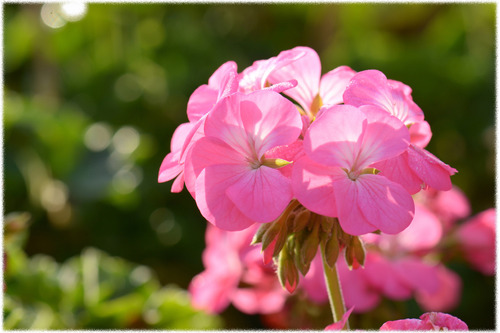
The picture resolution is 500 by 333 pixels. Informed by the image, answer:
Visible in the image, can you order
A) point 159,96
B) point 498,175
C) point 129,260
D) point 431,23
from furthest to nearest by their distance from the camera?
point 431,23, point 159,96, point 129,260, point 498,175

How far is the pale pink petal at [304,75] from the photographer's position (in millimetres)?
603

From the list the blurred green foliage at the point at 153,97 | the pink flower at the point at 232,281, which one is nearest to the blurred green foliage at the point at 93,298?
the blurred green foliage at the point at 153,97

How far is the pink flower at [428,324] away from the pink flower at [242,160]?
13 centimetres

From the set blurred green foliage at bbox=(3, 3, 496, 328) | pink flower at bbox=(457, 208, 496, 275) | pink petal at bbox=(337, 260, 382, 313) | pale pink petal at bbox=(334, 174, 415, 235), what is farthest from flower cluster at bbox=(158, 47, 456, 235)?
blurred green foliage at bbox=(3, 3, 496, 328)

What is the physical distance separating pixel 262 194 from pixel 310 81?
0.17 metres

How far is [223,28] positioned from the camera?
84.8 inches

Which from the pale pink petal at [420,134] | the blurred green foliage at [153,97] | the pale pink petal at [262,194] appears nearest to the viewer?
the pale pink petal at [262,194]

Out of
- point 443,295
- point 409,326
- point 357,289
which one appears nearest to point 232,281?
point 357,289

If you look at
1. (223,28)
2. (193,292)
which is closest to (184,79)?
(223,28)

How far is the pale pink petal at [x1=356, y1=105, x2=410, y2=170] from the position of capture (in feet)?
1.57

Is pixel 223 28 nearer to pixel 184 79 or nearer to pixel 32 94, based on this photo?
pixel 184 79

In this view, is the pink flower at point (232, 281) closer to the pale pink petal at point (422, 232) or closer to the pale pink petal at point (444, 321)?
the pale pink petal at point (422, 232)

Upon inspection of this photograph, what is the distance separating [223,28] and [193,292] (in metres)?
1.38

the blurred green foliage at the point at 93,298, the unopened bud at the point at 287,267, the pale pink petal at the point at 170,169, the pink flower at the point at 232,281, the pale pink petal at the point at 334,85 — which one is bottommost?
the blurred green foliage at the point at 93,298
